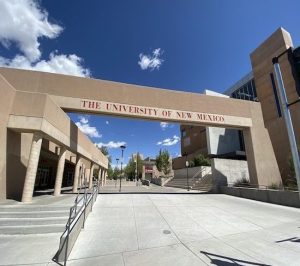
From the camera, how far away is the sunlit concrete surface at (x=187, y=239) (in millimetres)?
4930

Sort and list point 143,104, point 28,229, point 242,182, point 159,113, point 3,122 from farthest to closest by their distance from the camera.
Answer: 1. point 242,182
2. point 159,113
3. point 143,104
4. point 3,122
5. point 28,229

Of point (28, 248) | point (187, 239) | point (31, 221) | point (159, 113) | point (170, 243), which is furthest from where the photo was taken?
point (159, 113)

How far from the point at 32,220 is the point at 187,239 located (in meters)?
5.54

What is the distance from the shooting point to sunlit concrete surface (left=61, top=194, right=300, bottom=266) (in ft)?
16.2

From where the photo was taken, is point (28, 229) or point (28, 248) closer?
point (28, 248)

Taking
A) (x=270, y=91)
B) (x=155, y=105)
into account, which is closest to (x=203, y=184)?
(x=155, y=105)

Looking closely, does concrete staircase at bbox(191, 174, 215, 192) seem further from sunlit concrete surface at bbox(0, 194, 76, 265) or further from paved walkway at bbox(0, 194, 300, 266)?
sunlit concrete surface at bbox(0, 194, 76, 265)

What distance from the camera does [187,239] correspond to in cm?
639

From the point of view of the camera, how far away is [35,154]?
1136 centimetres

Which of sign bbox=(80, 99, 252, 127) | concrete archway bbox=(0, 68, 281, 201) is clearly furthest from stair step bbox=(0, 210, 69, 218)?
sign bbox=(80, 99, 252, 127)

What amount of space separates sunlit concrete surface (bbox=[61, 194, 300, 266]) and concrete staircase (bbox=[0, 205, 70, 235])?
1.12 m

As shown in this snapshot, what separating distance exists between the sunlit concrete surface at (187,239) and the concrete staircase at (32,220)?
112 cm

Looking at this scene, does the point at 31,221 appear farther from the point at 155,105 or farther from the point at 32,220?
the point at 155,105

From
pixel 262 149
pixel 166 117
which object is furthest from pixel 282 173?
Answer: pixel 166 117
